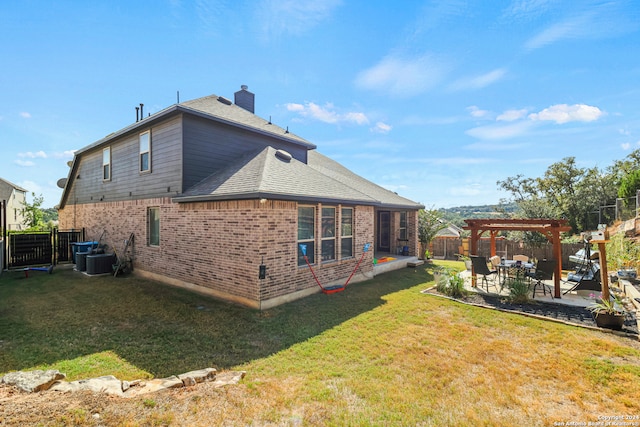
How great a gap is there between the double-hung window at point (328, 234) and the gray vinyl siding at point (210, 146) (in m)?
4.24

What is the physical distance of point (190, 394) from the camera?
10.8 ft

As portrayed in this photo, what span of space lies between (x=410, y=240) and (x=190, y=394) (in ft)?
44.2

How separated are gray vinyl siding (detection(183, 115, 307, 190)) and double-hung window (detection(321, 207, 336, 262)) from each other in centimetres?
424

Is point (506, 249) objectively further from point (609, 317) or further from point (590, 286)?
point (609, 317)

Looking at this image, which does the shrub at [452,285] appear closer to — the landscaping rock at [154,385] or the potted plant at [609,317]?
the potted plant at [609,317]

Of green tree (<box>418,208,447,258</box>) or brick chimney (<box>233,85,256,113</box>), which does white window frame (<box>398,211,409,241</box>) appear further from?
brick chimney (<box>233,85,256,113</box>)

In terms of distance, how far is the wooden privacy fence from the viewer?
1329 cm

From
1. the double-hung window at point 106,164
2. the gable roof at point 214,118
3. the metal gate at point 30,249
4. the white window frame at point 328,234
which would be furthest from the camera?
the double-hung window at point 106,164

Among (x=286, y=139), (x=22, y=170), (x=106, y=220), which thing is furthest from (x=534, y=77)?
(x=22, y=170)

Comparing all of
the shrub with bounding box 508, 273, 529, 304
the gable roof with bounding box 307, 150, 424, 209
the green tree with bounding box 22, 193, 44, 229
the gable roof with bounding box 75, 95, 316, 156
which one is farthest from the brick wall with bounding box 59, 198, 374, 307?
the green tree with bounding box 22, 193, 44, 229

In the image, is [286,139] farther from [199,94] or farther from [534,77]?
[534,77]

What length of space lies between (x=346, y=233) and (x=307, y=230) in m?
1.89

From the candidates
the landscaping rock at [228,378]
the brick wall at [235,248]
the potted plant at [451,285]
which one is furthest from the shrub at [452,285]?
the landscaping rock at [228,378]

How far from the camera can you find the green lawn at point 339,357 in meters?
3.15
